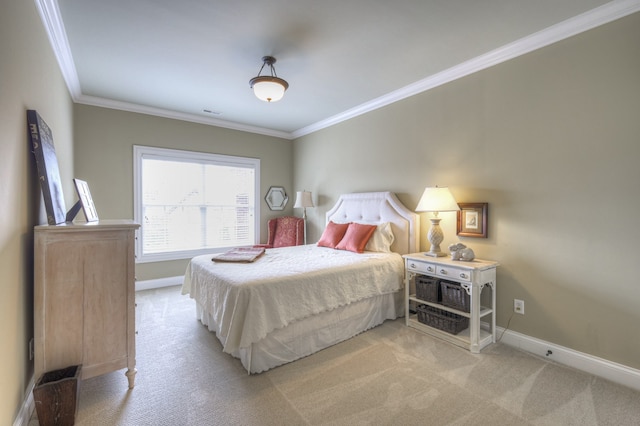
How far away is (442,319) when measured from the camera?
272 centimetres

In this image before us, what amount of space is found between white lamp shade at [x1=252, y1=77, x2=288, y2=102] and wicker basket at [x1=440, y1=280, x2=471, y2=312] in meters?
2.39

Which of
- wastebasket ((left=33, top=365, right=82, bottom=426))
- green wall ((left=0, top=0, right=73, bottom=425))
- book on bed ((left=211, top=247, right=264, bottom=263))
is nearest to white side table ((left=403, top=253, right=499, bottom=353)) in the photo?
book on bed ((left=211, top=247, right=264, bottom=263))

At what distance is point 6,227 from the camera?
1.42 metres

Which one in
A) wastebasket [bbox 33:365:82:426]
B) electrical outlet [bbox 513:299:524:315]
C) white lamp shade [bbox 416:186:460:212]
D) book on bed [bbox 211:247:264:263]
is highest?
white lamp shade [bbox 416:186:460:212]

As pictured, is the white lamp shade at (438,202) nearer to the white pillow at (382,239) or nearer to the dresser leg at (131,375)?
the white pillow at (382,239)

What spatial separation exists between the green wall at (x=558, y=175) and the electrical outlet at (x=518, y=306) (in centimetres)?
3

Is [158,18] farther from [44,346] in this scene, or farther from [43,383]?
[43,383]

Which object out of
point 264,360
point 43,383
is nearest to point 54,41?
point 43,383

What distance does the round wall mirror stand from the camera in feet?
17.9

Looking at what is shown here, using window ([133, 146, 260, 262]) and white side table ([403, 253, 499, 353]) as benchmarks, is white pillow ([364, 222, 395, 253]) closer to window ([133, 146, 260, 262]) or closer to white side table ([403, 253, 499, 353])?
white side table ([403, 253, 499, 353])

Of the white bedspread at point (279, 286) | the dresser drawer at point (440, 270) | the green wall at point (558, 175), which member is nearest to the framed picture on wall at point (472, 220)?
the green wall at point (558, 175)

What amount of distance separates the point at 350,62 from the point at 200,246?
3.64 metres

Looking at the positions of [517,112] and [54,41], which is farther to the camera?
[517,112]

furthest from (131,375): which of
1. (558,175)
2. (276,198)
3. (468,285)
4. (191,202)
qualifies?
(276,198)
